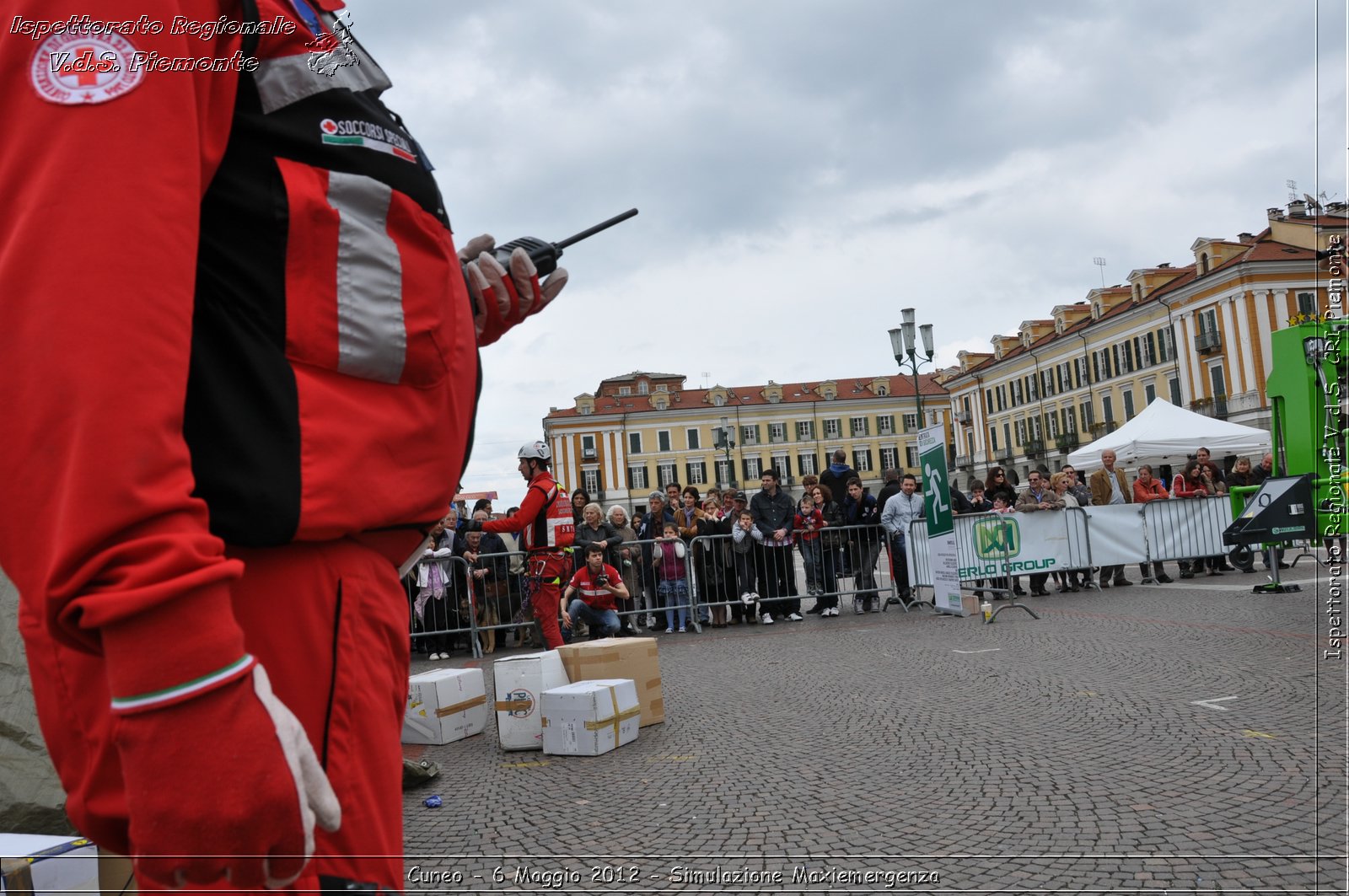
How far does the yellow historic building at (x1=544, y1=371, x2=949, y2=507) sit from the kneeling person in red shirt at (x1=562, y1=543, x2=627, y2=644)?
84.9 metres

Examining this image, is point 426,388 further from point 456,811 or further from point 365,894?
point 456,811

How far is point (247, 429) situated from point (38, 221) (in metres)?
0.32

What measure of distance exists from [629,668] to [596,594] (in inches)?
181

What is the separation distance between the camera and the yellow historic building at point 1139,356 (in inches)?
2039

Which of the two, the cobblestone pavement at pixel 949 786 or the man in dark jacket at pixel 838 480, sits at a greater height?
the man in dark jacket at pixel 838 480

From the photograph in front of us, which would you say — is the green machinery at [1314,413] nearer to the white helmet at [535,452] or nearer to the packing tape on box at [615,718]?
the packing tape on box at [615,718]

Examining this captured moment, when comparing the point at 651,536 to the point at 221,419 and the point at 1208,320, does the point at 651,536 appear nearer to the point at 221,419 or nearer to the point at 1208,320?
the point at 221,419

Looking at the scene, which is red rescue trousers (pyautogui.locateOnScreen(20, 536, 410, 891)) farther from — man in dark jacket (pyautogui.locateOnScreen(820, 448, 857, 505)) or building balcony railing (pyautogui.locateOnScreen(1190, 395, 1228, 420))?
building balcony railing (pyautogui.locateOnScreen(1190, 395, 1228, 420))

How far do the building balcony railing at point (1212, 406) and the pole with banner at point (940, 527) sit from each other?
51.6 m

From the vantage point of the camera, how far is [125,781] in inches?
38.7

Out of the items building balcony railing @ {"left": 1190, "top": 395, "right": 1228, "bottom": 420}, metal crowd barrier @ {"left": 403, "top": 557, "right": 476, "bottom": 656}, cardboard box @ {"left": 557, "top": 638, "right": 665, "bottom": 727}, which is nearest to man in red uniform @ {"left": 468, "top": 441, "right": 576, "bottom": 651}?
metal crowd barrier @ {"left": 403, "top": 557, "right": 476, "bottom": 656}

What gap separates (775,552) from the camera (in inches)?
529

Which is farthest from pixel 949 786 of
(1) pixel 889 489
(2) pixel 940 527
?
(1) pixel 889 489

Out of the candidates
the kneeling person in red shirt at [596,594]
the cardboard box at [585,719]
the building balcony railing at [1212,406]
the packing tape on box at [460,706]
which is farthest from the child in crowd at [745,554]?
the building balcony railing at [1212,406]
